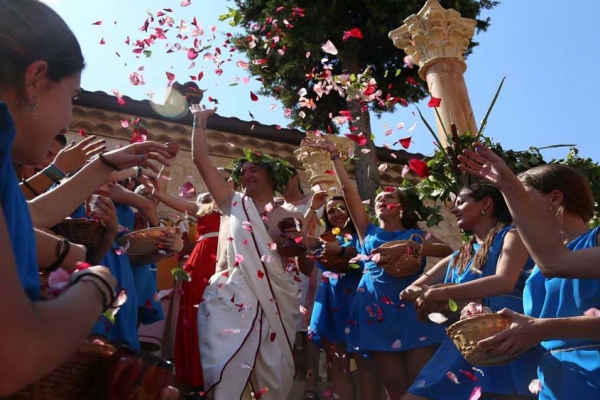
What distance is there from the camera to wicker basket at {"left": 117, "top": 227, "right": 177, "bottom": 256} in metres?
4.52

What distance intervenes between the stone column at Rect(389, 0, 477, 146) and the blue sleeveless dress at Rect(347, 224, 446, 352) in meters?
3.03

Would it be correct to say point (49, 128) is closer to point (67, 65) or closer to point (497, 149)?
point (67, 65)

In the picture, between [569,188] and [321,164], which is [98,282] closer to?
[569,188]

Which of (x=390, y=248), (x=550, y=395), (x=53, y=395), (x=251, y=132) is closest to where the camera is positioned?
(x=53, y=395)

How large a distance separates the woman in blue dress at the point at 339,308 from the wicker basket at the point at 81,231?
2.28m

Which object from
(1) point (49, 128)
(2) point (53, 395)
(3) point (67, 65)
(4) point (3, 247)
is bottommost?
(2) point (53, 395)

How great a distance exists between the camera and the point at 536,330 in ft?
9.35

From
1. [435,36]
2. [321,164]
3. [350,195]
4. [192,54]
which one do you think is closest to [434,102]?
[435,36]

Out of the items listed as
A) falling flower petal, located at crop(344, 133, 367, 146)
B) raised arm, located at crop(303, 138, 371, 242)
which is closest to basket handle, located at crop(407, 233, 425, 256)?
raised arm, located at crop(303, 138, 371, 242)

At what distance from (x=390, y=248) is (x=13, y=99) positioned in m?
3.72

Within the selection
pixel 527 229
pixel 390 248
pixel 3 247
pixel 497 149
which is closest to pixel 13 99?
pixel 3 247

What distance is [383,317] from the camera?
510 centimetres

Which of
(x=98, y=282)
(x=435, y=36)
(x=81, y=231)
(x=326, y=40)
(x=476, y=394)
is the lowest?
(x=476, y=394)

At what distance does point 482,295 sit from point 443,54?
522 centimetres
